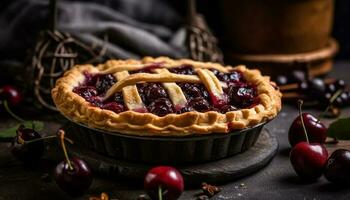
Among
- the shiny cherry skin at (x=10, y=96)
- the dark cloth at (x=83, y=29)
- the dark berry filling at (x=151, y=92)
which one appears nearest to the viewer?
the dark berry filling at (x=151, y=92)

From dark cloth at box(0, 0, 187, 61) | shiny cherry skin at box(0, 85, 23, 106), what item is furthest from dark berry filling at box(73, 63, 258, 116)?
dark cloth at box(0, 0, 187, 61)

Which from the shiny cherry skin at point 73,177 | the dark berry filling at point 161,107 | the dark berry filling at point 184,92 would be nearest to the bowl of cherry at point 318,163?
the dark berry filling at point 184,92

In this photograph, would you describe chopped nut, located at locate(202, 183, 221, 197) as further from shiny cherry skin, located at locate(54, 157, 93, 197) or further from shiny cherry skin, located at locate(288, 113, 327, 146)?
shiny cherry skin, located at locate(288, 113, 327, 146)

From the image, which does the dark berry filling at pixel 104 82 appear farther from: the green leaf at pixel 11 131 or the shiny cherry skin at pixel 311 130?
the shiny cherry skin at pixel 311 130

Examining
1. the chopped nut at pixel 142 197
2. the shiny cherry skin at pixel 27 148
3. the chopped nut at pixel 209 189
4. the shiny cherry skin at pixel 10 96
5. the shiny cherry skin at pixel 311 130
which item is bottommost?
the shiny cherry skin at pixel 10 96

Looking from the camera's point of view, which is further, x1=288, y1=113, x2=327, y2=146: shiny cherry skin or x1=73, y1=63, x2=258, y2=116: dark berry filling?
x1=288, y1=113, x2=327, y2=146: shiny cherry skin

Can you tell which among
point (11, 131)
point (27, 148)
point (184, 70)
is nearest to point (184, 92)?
point (184, 70)

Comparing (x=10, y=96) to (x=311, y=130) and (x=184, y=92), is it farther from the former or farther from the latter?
(x=311, y=130)

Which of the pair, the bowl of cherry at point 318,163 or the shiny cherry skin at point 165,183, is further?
the bowl of cherry at point 318,163
